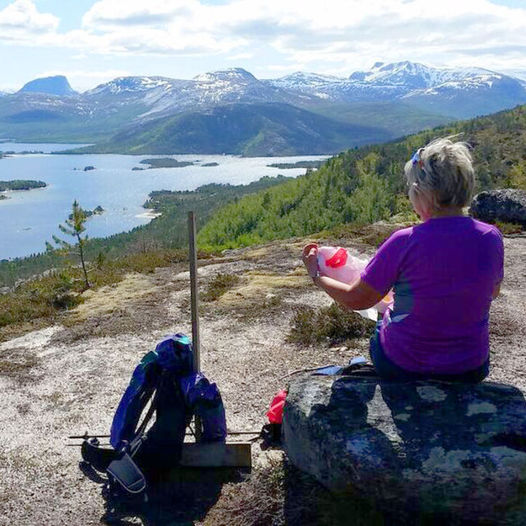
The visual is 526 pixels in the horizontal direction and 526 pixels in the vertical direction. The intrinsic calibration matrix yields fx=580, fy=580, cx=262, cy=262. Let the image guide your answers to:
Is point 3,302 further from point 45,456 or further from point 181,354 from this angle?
Answer: point 181,354

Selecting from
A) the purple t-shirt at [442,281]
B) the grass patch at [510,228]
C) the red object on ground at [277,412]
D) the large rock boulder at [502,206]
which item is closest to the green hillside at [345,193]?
the large rock boulder at [502,206]

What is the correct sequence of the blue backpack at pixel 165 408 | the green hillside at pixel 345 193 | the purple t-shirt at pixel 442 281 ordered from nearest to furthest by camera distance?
1. the purple t-shirt at pixel 442 281
2. the blue backpack at pixel 165 408
3. the green hillside at pixel 345 193

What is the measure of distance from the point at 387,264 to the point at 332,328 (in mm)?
5831

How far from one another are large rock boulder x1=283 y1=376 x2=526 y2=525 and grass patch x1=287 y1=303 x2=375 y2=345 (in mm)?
5113

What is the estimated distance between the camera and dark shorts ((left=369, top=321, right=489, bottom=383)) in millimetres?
4075

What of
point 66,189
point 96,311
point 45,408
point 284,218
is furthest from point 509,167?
point 66,189

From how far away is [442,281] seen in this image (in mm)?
3732

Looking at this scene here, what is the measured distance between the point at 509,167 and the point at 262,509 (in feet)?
168

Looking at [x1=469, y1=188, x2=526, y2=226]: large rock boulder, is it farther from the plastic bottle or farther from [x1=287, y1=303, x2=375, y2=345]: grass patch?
the plastic bottle

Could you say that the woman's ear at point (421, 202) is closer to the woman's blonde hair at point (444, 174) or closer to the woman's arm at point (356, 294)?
the woman's blonde hair at point (444, 174)

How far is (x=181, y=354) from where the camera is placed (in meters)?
5.52

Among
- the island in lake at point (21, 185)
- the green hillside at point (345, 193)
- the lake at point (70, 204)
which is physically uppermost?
the green hillside at point (345, 193)

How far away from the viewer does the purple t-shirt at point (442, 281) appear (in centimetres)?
368

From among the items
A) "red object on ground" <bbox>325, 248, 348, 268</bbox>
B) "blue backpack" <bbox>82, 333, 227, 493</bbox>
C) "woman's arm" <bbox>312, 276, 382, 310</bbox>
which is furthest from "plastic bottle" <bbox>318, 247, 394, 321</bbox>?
"blue backpack" <bbox>82, 333, 227, 493</bbox>
